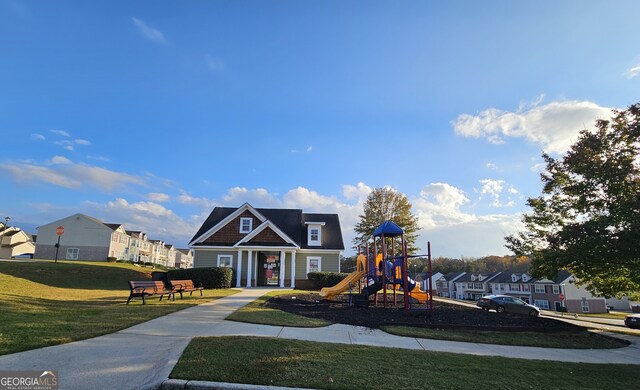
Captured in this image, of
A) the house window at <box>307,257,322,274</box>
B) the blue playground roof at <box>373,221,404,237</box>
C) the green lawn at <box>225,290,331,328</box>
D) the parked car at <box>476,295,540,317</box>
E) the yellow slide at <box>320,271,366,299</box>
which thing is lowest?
the parked car at <box>476,295,540,317</box>

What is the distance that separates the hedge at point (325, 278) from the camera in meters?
26.6

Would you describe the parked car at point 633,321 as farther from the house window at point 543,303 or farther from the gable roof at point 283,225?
the house window at point 543,303

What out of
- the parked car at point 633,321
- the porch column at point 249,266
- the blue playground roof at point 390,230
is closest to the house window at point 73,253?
the porch column at point 249,266

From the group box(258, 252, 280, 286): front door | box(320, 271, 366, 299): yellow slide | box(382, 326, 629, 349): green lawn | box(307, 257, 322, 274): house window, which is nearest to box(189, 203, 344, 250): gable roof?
box(307, 257, 322, 274): house window

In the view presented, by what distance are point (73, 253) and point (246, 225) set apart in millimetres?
42063

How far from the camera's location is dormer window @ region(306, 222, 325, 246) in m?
30.8

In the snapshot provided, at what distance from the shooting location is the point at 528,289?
7088cm

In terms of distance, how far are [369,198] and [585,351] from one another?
36793 mm

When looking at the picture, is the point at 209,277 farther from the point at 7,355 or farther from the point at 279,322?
the point at 7,355

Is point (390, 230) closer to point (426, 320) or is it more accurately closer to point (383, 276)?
point (383, 276)

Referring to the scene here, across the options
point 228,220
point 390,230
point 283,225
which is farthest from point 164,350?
point 283,225

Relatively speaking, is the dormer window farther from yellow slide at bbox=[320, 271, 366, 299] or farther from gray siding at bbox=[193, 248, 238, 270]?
yellow slide at bbox=[320, 271, 366, 299]

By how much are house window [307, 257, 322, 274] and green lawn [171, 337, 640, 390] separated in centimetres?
2238

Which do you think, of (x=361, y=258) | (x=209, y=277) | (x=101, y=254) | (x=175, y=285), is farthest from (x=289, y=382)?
(x=101, y=254)
